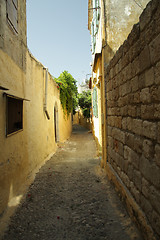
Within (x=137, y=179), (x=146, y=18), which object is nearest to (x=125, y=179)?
(x=137, y=179)

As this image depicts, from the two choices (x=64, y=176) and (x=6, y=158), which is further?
(x=64, y=176)

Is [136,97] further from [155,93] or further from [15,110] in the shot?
[15,110]

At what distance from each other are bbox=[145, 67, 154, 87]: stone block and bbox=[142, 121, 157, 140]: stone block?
1.43 ft

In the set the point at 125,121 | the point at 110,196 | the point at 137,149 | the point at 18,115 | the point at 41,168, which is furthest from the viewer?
the point at 41,168

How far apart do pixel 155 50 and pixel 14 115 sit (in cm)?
284

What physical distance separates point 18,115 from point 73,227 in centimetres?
248

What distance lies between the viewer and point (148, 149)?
82.0 inches

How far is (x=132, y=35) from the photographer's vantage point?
254 cm

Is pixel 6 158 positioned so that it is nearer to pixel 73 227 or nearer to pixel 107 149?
pixel 73 227

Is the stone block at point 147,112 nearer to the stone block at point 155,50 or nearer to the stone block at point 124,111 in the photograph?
the stone block at point 155,50

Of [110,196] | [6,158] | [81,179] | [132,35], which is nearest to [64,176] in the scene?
[81,179]

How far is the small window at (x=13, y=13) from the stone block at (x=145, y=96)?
2958 millimetres

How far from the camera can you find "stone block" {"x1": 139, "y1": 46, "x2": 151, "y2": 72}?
2036mm

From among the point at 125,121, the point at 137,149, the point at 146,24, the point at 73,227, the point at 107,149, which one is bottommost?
the point at 73,227
